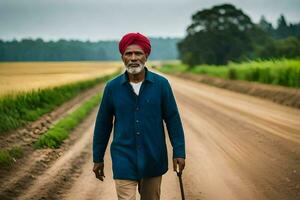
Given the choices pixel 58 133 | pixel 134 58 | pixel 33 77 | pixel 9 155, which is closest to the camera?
pixel 134 58

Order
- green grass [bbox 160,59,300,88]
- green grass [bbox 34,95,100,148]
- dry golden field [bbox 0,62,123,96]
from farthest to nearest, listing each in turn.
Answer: green grass [bbox 160,59,300,88]
dry golden field [bbox 0,62,123,96]
green grass [bbox 34,95,100,148]

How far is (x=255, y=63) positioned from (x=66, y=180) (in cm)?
2451

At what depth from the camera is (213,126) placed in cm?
1431

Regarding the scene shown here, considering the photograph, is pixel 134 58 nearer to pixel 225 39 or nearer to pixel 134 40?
pixel 134 40

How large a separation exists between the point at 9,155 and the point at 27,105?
27.9 feet

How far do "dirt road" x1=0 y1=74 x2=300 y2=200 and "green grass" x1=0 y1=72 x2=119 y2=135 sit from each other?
6.38 ft

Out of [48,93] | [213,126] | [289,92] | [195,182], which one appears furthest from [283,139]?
[48,93]

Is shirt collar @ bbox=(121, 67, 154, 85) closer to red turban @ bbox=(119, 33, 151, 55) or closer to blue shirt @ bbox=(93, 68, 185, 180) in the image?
blue shirt @ bbox=(93, 68, 185, 180)

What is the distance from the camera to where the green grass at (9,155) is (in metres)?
9.56

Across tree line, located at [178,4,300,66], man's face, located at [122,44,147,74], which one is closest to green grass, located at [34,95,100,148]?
man's face, located at [122,44,147,74]

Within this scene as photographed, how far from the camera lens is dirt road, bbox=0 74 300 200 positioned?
730 centimetres

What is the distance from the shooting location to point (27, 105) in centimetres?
1833

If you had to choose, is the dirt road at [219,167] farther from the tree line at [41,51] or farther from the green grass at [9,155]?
the tree line at [41,51]

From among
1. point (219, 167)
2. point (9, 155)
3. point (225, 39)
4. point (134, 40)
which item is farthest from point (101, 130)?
point (225, 39)
